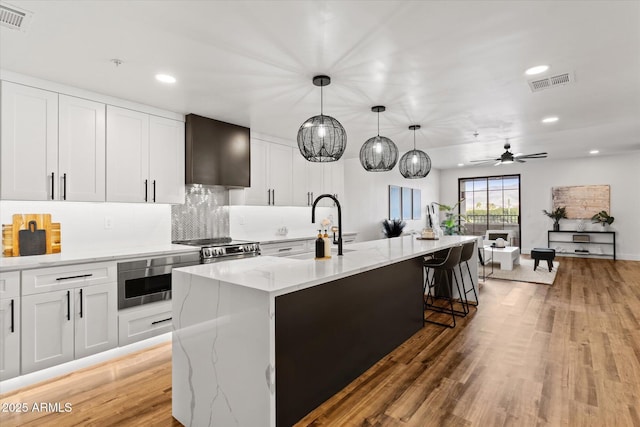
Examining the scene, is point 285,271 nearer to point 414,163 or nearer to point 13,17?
point 13,17

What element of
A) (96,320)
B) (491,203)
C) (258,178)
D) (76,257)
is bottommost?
(96,320)

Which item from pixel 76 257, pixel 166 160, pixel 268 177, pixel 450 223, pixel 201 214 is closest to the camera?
pixel 76 257

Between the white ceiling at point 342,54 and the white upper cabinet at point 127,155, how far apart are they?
0.82 ft

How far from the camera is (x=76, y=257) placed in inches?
113

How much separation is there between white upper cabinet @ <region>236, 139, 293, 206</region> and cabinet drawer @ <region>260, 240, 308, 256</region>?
64cm

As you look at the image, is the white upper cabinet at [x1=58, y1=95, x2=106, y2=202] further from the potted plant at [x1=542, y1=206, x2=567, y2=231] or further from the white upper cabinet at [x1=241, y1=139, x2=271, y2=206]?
the potted plant at [x1=542, y1=206, x2=567, y2=231]

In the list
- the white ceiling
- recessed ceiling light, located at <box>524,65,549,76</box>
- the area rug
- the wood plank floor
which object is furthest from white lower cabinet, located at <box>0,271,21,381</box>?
the area rug

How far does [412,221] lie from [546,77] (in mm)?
7196

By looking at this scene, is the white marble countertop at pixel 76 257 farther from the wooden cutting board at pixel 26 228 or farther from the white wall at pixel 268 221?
the white wall at pixel 268 221

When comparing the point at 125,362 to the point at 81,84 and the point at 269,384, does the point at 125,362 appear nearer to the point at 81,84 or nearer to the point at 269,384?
the point at 269,384

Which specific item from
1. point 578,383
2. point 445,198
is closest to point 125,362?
point 578,383

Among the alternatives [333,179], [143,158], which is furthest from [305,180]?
[143,158]

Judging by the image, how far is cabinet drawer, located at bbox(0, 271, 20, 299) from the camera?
2.44 metres

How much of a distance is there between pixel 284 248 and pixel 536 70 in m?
3.45
